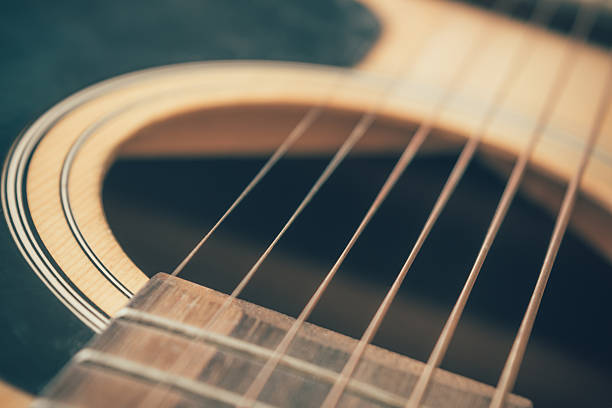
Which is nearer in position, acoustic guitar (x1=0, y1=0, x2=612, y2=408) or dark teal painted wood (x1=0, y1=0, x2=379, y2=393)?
acoustic guitar (x1=0, y1=0, x2=612, y2=408)

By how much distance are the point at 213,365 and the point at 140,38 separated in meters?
0.60

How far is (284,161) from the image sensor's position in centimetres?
79

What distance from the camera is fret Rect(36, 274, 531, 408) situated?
357 mm

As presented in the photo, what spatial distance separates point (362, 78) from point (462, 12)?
339 millimetres

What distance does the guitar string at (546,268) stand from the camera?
1.30 feet

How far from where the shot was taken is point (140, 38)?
81 cm

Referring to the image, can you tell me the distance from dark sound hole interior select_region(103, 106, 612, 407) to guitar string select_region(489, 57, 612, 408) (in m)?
0.07

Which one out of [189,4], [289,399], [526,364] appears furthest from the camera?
[189,4]

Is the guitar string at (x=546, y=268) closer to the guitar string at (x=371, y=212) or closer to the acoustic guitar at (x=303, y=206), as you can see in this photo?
the acoustic guitar at (x=303, y=206)

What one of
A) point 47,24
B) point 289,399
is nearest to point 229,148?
point 47,24

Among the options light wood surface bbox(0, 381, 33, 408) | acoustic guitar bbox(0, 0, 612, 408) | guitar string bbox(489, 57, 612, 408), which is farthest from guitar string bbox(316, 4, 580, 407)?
light wood surface bbox(0, 381, 33, 408)

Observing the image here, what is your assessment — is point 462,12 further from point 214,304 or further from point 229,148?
point 214,304

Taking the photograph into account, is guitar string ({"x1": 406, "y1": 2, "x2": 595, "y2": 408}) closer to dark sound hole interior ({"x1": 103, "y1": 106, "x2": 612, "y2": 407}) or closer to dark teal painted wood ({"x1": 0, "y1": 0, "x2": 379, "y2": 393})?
dark sound hole interior ({"x1": 103, "y1": 106, "x2": 612, "y2": 407})

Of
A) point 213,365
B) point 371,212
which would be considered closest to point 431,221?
point 371,212
